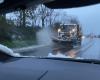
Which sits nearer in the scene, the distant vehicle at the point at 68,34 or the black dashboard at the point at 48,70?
the black dashboard at the point at 48,70

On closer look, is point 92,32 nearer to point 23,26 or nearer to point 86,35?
point 86,35

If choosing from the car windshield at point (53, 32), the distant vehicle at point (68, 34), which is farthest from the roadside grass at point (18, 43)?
the distant vehicle at point (68, 34)

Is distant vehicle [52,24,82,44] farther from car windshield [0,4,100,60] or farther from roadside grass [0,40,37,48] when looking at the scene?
roadside grass [0,40,37,48]

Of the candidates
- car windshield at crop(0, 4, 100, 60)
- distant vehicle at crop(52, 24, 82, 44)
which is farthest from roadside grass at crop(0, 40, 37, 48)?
distant vehicle at crop(52, 24, 82, 44)

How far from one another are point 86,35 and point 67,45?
12 cm

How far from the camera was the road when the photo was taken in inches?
64.9

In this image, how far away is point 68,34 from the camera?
1709 millimetres

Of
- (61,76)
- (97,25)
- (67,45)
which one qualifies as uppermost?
(97,25)

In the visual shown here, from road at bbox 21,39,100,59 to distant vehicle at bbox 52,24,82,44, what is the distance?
36 mm

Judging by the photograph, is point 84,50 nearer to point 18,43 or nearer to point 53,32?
point 53,32

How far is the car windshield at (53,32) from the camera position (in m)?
1.66

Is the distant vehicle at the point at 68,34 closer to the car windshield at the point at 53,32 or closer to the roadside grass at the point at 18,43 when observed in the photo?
the car windshield at the point at 53,32

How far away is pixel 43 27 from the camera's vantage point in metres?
1.78

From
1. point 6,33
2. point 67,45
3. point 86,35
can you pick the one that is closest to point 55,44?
point 67,45
